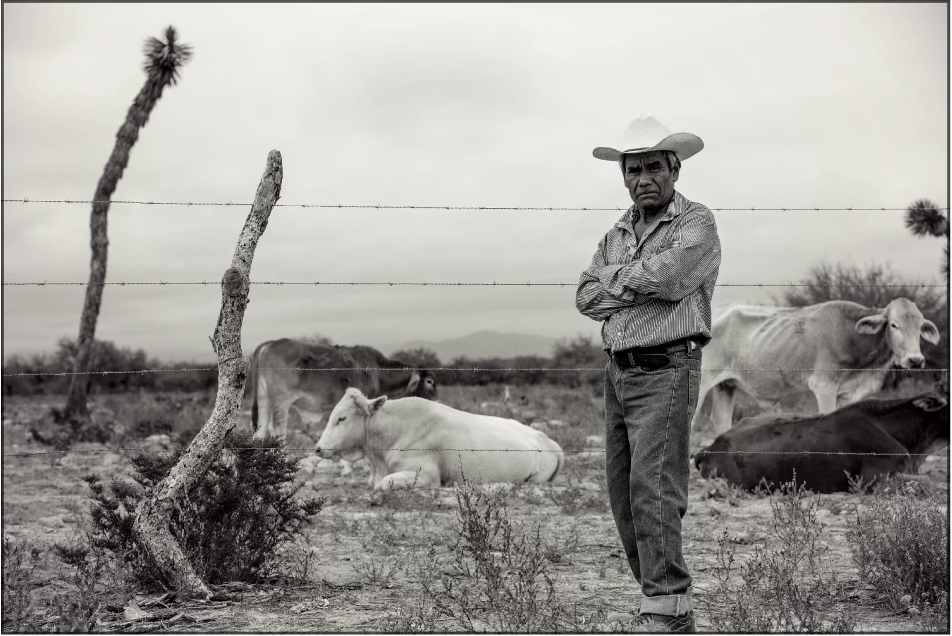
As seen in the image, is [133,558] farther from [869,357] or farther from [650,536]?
[869,357]

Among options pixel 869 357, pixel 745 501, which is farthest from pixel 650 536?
pixel 869 357

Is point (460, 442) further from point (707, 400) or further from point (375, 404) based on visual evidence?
point (707, 400)

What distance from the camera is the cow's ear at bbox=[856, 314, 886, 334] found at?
12.9 m

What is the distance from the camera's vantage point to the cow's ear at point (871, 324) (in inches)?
507

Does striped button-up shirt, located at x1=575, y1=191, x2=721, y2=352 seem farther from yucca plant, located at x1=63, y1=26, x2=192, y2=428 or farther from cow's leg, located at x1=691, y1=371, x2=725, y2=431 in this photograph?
yucca plant, located at x1=63, y1=26, x2=192, y2=428

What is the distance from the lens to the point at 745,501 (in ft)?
29.8

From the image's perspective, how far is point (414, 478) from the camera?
9.92 m

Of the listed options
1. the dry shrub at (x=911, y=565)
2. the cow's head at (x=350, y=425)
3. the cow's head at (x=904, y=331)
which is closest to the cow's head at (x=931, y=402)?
the cow's head at (x=904, y=331)

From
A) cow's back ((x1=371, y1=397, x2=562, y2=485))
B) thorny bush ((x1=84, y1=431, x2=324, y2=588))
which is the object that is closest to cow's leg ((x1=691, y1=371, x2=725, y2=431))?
cow's back ((x1=371, y1=397, x2=562, y2=485))

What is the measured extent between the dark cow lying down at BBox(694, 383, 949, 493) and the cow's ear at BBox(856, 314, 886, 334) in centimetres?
245

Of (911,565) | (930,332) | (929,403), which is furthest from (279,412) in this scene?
(911,565)

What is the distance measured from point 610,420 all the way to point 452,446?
599 centimetres

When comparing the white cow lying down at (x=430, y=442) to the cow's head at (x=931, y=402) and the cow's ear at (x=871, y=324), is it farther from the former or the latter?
the cow's ear at (x=871, y=324)

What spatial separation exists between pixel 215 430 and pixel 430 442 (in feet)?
17.8
